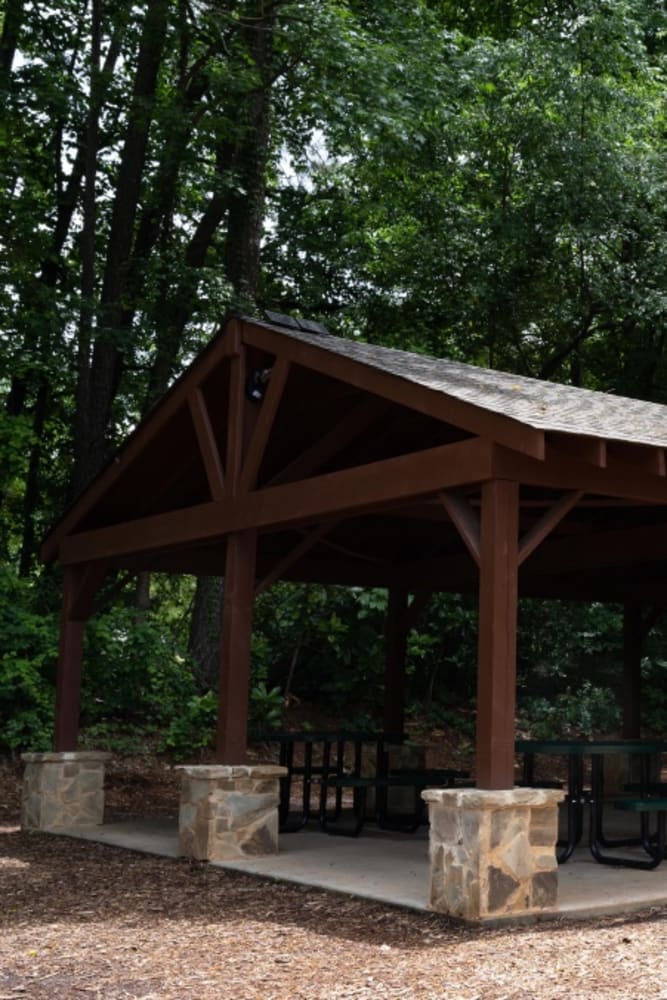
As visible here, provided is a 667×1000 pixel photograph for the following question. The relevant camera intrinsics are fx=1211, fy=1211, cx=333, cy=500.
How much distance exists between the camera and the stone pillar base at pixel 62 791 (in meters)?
10.2

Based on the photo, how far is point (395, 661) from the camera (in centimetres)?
1219

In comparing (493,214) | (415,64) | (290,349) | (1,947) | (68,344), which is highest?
(415,64)


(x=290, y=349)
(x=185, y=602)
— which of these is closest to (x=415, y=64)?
(x=290, y=349)

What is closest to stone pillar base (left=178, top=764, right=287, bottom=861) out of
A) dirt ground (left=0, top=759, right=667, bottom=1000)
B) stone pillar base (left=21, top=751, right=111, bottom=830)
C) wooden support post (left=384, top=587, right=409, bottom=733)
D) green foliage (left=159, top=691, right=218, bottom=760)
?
dirt ground (left=0, top=759, right=667, bottom=1000)

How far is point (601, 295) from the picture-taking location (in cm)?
1673

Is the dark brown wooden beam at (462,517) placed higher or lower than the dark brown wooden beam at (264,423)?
lower

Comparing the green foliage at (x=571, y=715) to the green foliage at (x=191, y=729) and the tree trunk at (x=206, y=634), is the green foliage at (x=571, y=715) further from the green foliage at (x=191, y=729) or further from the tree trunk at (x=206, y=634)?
the green foliage at (x=191, y=729)

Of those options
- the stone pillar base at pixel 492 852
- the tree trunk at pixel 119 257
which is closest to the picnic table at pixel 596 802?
the stone pillar base at pixel 492 852

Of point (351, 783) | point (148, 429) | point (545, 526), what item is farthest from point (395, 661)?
point (545, 526)

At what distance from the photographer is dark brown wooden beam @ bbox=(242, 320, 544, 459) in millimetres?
6426

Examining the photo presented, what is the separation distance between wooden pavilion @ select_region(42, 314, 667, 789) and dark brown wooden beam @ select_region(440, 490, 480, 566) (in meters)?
0.01

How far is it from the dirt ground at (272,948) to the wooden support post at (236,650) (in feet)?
3.03

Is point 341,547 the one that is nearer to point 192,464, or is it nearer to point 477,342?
point 192,464

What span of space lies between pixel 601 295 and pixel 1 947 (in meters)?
13.1
